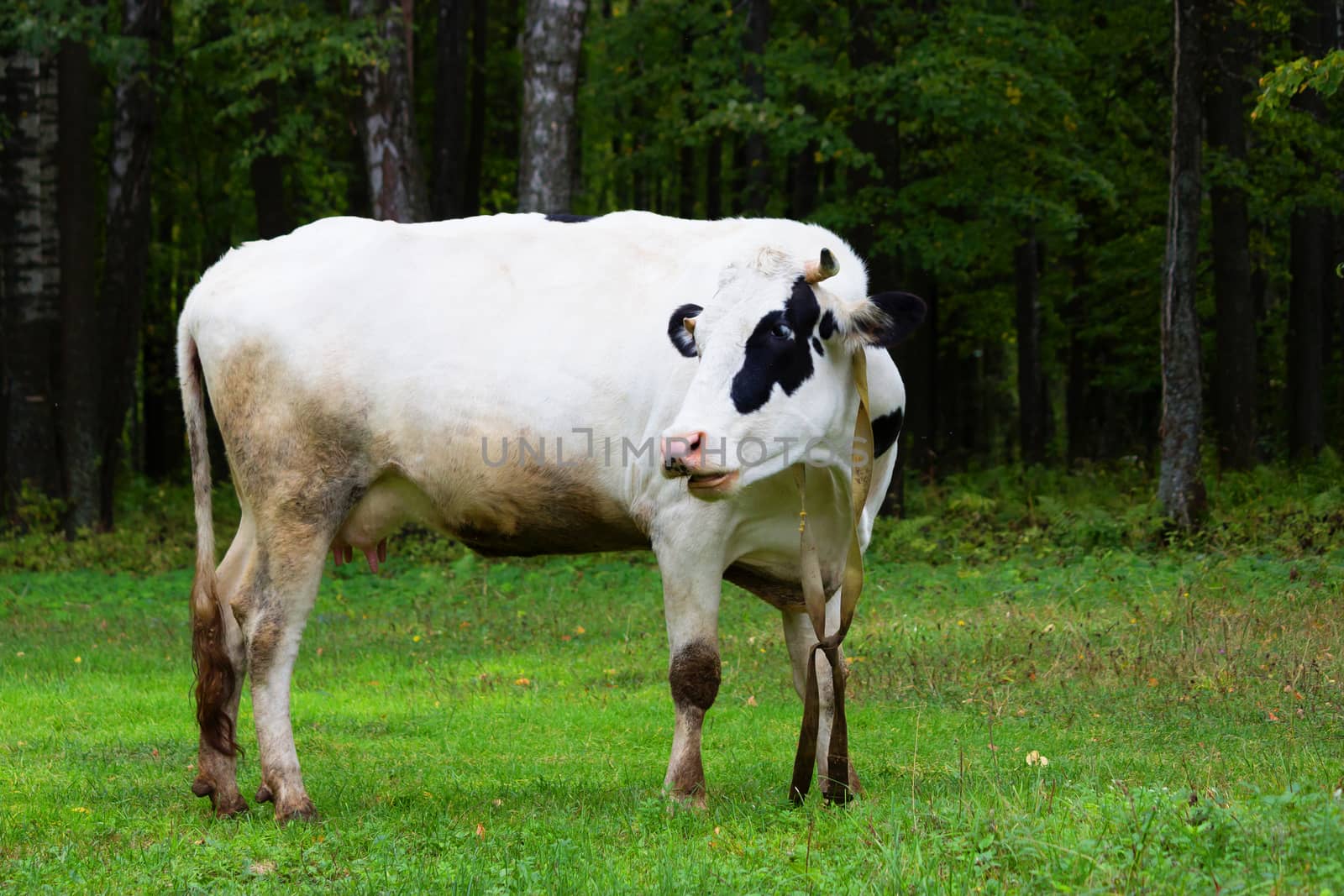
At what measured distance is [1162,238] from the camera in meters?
23.7

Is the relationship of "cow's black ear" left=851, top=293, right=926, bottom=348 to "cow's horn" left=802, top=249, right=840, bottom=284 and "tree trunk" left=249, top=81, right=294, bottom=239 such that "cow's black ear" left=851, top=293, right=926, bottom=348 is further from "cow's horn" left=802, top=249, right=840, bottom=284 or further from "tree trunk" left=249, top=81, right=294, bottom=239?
"tree trunk" left=249, top=81, right=294, bottom=239

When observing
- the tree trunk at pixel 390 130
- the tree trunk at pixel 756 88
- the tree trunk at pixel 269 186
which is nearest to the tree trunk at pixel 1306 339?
the tree trunk at pixel 756 88

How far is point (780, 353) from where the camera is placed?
6.10 meters

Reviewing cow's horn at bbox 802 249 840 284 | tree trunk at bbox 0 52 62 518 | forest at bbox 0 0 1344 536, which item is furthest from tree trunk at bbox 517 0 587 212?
cow's horn at bbox 802 249 840 284

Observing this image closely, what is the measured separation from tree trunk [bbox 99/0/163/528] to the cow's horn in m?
16.5

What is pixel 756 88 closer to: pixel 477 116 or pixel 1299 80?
pixel 477 116

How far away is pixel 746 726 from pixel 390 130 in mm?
12051

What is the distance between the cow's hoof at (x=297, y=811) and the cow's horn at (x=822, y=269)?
333cm

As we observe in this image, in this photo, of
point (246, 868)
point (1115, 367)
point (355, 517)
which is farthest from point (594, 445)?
point (1115, 367)

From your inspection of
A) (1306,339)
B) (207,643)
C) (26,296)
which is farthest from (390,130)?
(1306,339)

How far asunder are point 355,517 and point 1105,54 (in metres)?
19.4

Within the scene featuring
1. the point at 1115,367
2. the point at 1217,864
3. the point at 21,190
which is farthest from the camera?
the point at 1115,367

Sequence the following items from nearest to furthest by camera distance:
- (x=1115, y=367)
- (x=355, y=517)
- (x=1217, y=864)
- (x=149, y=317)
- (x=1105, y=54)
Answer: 1. (x=1217, y=864)
2. (x=355, y=517)
3. (x=1105, y=54)
4. (x=1115, y=367)
5. (x=149, y=317)

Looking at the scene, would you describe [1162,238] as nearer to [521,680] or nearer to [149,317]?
[521,680]
